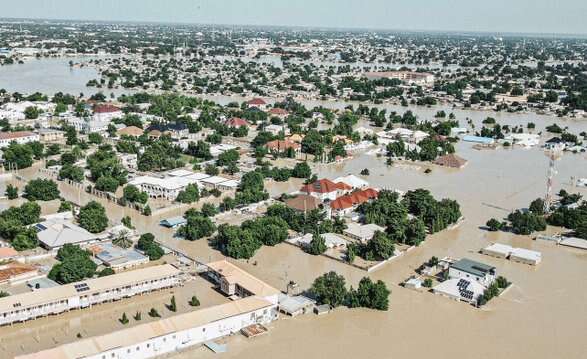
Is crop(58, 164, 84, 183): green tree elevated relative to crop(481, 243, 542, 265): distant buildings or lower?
elevated

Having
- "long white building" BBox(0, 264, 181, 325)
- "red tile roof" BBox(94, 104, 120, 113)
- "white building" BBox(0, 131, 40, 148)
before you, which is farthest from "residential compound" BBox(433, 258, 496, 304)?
"red tile roof" BBox(94, 104, 120, 113)

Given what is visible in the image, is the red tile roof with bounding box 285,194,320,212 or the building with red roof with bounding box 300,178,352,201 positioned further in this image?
the building with red roof with bounding box 300,178,352,201

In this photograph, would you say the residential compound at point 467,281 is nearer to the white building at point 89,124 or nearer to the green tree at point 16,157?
the green tree at point 16,157

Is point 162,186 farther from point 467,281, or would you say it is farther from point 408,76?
point 408,76

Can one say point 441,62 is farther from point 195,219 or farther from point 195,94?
point 195,219

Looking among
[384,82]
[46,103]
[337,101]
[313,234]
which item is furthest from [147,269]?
[384,82]

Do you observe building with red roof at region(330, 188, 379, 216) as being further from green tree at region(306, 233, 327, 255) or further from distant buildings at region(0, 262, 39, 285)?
distant buildings at region(0, 262, 39, 285)
